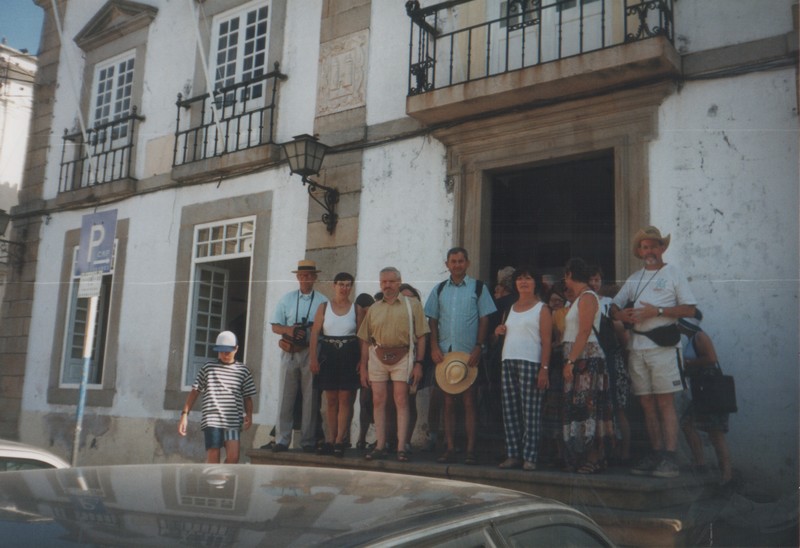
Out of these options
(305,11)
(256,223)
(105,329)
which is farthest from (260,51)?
(105,329)

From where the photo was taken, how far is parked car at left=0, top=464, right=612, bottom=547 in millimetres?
1460

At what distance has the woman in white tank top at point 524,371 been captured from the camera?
5289 millimetres

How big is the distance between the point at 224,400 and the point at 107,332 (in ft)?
16.1

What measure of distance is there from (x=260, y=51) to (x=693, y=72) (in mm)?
5488

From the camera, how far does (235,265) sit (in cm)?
1017

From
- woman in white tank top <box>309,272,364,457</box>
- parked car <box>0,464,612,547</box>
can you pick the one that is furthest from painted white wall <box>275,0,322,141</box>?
parked car <box>0,464,612,547</box>

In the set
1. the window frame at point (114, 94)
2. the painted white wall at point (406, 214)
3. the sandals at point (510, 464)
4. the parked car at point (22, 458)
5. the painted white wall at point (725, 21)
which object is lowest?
the sandals at point (510, 464)

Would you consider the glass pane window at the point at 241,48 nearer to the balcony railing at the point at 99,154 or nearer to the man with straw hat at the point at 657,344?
the balcony railing at the point at 99,154

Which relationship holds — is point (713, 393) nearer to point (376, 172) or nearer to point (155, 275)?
point (376, 172)

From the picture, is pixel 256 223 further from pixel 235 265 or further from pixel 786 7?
pixel 786 7

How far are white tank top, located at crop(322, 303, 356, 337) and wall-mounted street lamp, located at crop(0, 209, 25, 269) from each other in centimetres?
768

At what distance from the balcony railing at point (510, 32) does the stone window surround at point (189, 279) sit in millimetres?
A: 2597

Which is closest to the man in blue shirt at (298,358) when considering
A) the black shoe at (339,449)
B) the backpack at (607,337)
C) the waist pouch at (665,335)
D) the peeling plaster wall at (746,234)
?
the black shoe at (339,449)

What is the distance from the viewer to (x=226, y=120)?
9.55 metres
